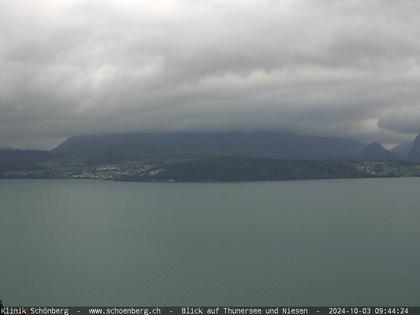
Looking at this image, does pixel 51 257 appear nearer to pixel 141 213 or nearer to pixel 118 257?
pixel 118 257

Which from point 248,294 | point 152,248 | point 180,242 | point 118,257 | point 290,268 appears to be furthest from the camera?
point 180,242

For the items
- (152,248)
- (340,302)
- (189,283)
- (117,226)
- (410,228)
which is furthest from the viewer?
(117,226)

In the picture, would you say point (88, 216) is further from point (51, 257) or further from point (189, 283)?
point (189, 283)

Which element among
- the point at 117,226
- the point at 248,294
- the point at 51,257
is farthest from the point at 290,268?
the point at 117,226

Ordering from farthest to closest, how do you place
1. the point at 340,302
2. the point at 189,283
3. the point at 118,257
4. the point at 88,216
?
the point at 88,216 < the point at 118,257 < the point at 189,283 < the point at 340,302

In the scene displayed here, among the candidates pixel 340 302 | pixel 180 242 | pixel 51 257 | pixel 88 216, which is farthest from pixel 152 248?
pixel 88 216

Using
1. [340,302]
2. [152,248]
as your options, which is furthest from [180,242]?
[340,302]

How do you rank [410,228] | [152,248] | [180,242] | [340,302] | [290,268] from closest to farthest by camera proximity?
1. [340,302]
2. [290,268]
3. [152,248]
4. [180,242]
5. [410,228]

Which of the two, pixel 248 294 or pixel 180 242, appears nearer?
pixel 248 294

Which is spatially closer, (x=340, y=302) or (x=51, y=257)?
(x=340, y=302)
